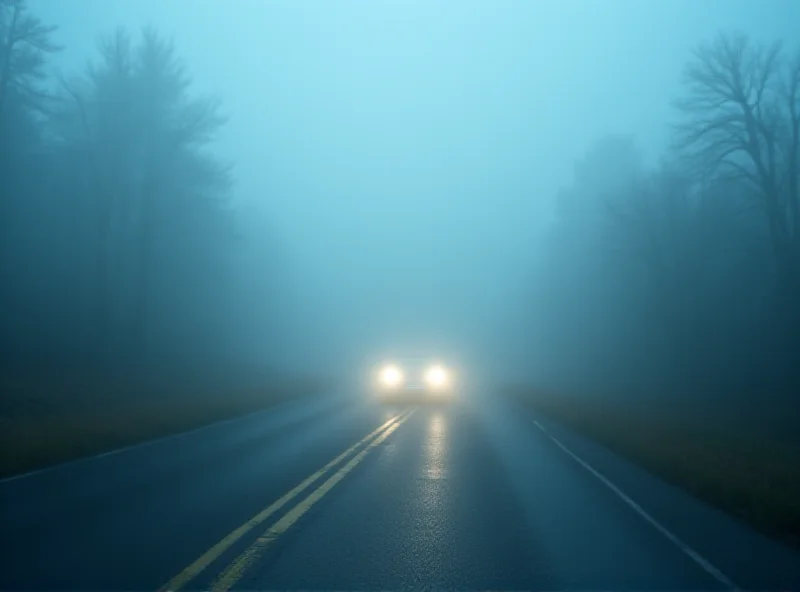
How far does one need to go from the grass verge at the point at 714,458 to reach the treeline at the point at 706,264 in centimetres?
722

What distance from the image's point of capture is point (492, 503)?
10.3 m

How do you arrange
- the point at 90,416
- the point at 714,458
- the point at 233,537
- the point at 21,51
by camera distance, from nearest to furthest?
the point at 233,537 < the point at 714,458 < the point at 90,416 < the point at 21,51

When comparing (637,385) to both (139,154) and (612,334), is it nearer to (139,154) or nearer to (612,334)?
(612,334)

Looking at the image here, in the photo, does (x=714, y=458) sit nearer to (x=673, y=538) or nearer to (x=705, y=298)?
(x=673, y=538)

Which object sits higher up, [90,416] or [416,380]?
[416,380]

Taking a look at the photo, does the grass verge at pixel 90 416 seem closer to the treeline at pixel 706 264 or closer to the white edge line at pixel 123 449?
the white edge line at pixel 123 449

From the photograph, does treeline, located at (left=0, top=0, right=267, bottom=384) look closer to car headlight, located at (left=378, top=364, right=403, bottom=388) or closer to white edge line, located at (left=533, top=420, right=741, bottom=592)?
car headlight, located at (left=378, top=364, right=403, bottom=388)

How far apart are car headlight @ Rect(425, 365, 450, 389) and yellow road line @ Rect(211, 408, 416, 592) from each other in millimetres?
19013

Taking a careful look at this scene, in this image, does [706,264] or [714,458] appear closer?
[714,458]

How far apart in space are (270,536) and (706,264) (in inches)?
1500

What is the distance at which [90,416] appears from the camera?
20.2m

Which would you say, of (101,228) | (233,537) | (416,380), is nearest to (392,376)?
(416,380)

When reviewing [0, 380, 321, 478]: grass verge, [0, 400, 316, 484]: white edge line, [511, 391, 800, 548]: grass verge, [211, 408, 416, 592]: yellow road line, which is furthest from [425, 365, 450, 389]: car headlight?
[211, 408, 416, 592]: yellow road line

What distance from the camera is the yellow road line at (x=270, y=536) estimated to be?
6.57 meters
